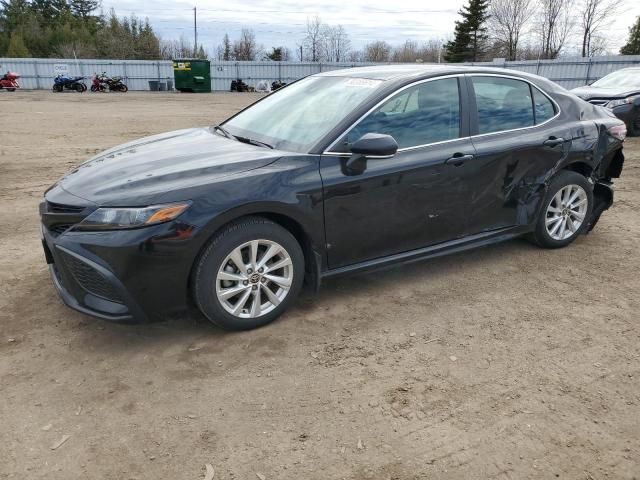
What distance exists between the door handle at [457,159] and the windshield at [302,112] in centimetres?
78

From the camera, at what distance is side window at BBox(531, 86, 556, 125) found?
15.3 ft

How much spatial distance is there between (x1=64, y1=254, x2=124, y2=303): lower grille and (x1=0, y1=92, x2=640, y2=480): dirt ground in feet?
1.31

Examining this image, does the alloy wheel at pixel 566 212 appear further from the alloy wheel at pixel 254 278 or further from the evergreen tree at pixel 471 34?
the evergreen tree at pixel 471 34

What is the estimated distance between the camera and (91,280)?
3.17 metres

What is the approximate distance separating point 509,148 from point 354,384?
96.8 inches

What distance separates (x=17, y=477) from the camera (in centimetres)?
234

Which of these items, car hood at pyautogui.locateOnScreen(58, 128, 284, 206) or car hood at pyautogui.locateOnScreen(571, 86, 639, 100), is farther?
car hood at pyautogui.locateOnScreen(571, 86, 639, 100)

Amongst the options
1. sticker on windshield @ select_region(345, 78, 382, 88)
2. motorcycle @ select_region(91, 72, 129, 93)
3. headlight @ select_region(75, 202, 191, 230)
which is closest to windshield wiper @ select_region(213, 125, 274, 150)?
sticker on windshield @ select_region(345, 78, 382, 88)

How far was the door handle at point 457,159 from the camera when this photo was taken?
4.04 m

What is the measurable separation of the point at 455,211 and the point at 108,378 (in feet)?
8.95

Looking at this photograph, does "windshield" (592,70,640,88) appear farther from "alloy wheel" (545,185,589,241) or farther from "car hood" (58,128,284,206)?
"car hood" (58,128,284,206)

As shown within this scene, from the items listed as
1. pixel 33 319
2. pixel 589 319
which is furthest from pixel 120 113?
pixel 589 319

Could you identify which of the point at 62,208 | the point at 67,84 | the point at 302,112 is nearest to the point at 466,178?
the point at 302,112

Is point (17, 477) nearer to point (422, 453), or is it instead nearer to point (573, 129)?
point (422, 453)
